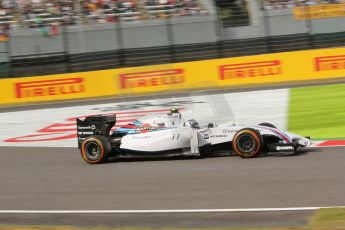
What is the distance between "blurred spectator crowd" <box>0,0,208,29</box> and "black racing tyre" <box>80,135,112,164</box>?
1458 centimetres

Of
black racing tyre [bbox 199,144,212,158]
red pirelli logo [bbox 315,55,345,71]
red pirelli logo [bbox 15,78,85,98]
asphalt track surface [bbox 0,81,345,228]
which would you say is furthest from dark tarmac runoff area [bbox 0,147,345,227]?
red pirelli logo [bbox 315,55,345,71]

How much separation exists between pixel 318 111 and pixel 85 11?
40.8 feet

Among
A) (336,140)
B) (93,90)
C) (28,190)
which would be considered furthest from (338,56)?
(28,190)

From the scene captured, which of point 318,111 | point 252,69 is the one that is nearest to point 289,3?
point 252,69

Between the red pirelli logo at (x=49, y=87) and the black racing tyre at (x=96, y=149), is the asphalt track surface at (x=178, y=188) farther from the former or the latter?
the red pirelli logo at (x=49, y=87)

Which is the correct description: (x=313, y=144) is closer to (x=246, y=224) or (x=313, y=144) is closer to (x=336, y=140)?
(x=336, y=140)

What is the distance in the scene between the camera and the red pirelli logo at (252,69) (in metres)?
22.1

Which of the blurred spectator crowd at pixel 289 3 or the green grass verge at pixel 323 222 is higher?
the blurred spectator crowd at pixel 289 3

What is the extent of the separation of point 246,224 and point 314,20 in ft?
61.8

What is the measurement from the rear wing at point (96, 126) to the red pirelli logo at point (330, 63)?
1257 centimetres

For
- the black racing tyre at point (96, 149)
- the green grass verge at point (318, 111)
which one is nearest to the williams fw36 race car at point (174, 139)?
the black racing tyre at point (96, 149)

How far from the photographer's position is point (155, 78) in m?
22.4

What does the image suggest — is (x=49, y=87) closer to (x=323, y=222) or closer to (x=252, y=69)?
(x=252, y=69)

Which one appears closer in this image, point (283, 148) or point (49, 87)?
point (283, 148)
